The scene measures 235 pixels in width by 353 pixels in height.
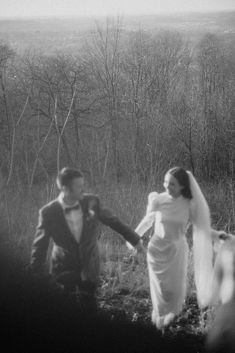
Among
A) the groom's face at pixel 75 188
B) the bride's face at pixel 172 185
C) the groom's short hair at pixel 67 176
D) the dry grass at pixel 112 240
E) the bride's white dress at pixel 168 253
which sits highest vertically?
the groom's short hair at pixel 67 176

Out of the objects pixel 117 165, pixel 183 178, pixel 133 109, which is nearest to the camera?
pixel 183 178

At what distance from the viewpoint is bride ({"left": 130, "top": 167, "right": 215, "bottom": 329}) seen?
469cm

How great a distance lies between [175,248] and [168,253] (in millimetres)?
83

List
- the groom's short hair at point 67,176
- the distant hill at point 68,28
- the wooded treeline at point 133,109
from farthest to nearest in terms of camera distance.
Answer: the distant hill at point 68,28 < the wooded treeline at point 133,109 < the groom's short hair at point 67,176

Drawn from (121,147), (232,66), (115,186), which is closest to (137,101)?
(121,147)

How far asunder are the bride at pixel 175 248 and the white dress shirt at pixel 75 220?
3.11 feet

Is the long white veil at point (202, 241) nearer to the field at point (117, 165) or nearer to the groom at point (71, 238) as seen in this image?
the field at point (117, 165)

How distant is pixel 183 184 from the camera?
4.59 metres

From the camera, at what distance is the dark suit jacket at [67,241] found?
13.3ft

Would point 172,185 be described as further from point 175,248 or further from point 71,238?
point 71,238

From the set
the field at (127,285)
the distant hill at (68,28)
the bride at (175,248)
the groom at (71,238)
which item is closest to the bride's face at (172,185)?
the bride at (175,248)

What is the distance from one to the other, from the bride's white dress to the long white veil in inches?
3.8

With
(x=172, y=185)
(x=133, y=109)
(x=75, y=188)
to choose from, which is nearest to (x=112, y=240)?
(x=172, y=185)

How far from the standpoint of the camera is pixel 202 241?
4.74 m
